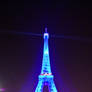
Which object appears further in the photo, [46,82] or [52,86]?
[46,82]

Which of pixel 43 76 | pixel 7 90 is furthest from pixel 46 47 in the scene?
pixel 7 90

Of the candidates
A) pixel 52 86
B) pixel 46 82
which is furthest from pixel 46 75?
pixel 52 86

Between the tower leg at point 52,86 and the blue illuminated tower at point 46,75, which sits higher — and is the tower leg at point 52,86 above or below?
below

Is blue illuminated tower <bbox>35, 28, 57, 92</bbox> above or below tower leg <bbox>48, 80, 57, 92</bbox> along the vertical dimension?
above

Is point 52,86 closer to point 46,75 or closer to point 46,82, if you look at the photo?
point 46,82

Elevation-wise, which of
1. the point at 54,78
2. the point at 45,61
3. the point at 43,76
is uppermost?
the point at 45,61

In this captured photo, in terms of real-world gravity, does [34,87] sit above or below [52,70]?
below

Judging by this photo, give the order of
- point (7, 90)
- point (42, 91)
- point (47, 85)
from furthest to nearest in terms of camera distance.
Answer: point (47, 85) → point (42, 91) → point (7, 90)

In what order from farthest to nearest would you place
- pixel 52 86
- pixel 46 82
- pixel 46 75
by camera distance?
1. pixel 46 82
2. pixel 46 75
3. pixel 52 86

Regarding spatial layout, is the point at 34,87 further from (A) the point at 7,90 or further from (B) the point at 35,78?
(A) the point at 7,90

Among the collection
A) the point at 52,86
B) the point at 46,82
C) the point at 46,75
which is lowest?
the point at 52,86

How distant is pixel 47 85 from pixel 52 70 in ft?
5.26

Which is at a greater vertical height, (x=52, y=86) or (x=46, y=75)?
(x=46, y=75)

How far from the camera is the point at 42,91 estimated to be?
9.66 meters
